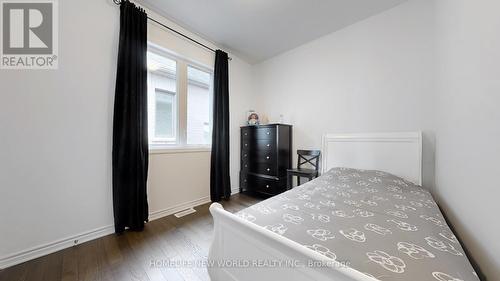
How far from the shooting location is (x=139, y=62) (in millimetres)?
2104

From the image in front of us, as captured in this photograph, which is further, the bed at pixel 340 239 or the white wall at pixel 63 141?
the white wall at pixel 63 141

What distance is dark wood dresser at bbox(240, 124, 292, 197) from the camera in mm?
2998

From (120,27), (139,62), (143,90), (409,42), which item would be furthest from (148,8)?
(409,42)

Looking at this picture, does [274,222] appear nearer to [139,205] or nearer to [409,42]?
[139,205]

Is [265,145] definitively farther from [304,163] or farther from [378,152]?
[378,152]

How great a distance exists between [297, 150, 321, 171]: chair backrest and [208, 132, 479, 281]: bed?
3.84 ft

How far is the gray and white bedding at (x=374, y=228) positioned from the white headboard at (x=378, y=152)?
42cm

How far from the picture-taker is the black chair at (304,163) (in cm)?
276

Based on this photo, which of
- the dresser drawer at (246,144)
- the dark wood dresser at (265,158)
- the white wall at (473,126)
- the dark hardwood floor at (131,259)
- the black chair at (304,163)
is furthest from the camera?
the dresser drawer at (246,144)

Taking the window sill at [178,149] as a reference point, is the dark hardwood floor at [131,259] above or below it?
below

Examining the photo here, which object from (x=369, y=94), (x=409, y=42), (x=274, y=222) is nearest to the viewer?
(x=274, y=222)

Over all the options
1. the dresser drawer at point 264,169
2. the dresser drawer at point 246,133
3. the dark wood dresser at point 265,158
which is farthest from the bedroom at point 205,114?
the dresser drawer at point 246,133

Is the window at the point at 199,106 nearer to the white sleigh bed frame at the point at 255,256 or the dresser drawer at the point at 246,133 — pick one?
the dresser drawer at the point at 246,133

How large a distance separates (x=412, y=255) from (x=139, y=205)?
8.07ft
